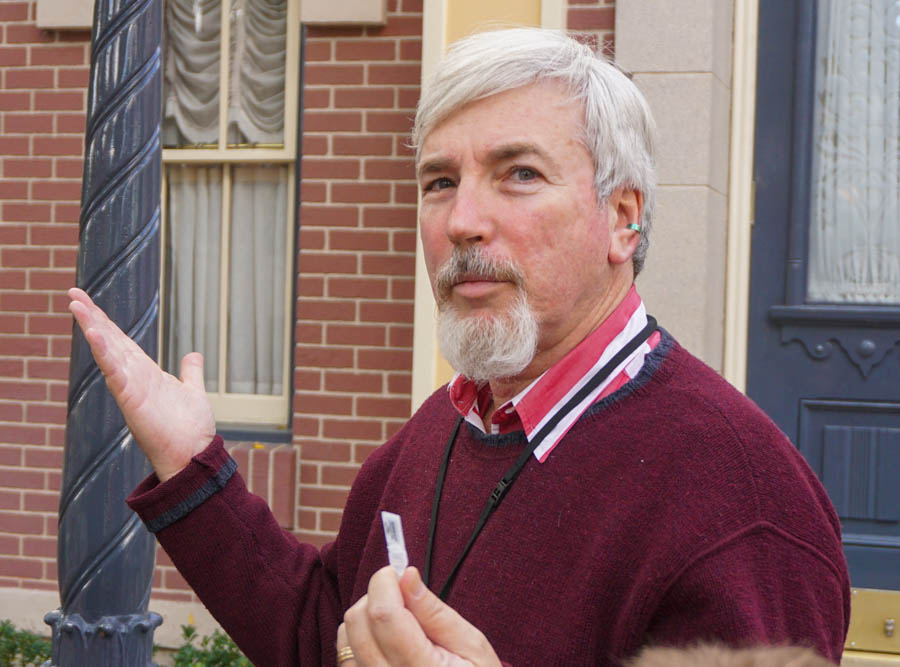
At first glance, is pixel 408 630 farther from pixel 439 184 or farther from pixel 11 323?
pixel 11 323

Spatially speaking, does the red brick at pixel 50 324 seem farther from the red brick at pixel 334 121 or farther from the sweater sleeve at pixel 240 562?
the sweater sleeve at pixel 240 562

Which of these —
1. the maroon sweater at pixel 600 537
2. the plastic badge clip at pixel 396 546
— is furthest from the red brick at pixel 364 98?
the plastic badge clip at pixel 396 546

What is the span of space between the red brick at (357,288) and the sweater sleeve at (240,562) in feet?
7.91

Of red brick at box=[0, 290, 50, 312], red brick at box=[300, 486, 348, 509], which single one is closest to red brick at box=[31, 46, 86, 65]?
red brick at box=[0, 290, 50, 312]

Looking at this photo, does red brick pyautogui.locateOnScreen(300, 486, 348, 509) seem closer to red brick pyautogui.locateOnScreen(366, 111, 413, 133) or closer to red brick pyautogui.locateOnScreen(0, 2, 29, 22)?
red brick pyautogui.locateOnScreen(366, 111, 413, 133)

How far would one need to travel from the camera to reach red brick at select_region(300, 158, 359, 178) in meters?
4.38

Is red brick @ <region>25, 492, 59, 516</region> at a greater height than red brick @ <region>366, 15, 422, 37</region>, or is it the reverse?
red brick @ <region>366, 15, 422, 37</region>

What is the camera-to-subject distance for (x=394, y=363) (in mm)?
4352

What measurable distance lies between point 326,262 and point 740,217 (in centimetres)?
167

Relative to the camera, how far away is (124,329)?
262 cm

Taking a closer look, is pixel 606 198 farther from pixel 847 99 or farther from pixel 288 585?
pixel 847 99

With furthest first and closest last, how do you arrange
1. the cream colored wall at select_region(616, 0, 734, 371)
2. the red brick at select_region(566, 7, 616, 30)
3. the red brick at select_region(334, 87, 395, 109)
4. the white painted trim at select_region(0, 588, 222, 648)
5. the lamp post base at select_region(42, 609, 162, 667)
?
the white painted trim at select_region(0, 588, 222, 648) < the red brick at select_region(334, 87, 395, 109) < the red brick at select_region(566, 7, 616, 30) < the cream colored wall at select_region(616, 0, 734, 371) < the lamp post base at select_region(42, 609, 162, 667)

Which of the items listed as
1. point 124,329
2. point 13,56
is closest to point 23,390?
point 13,56

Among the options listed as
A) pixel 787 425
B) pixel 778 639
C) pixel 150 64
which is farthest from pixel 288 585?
pixel 787 425
